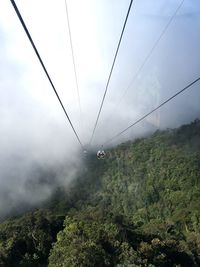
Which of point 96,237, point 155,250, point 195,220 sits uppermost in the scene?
point 96,237

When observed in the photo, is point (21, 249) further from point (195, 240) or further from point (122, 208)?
point (122, 208)

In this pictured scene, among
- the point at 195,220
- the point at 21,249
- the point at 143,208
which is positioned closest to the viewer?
the point at 21,249

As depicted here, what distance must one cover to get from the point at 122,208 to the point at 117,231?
121671 mm

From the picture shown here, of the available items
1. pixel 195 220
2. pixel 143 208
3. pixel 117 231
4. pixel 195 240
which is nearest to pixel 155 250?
pixel 117 231

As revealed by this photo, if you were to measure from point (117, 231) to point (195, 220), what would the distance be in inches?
3069

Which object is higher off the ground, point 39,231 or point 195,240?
point 39,231

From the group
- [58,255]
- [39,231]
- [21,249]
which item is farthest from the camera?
[39,231]

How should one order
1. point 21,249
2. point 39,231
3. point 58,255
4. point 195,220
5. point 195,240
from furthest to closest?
point 195,220 → point 195,240 → point 39,231 → point 21,249 → point 58,255

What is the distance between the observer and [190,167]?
646 ft

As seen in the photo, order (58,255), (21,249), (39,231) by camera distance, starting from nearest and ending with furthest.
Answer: (58,255), (21,249), (39,231)

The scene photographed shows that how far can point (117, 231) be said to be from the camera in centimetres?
7888

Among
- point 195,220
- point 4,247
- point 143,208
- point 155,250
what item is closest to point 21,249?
point 4,247

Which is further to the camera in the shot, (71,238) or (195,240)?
(195,240)

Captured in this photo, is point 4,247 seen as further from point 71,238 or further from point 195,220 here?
point 195,220
